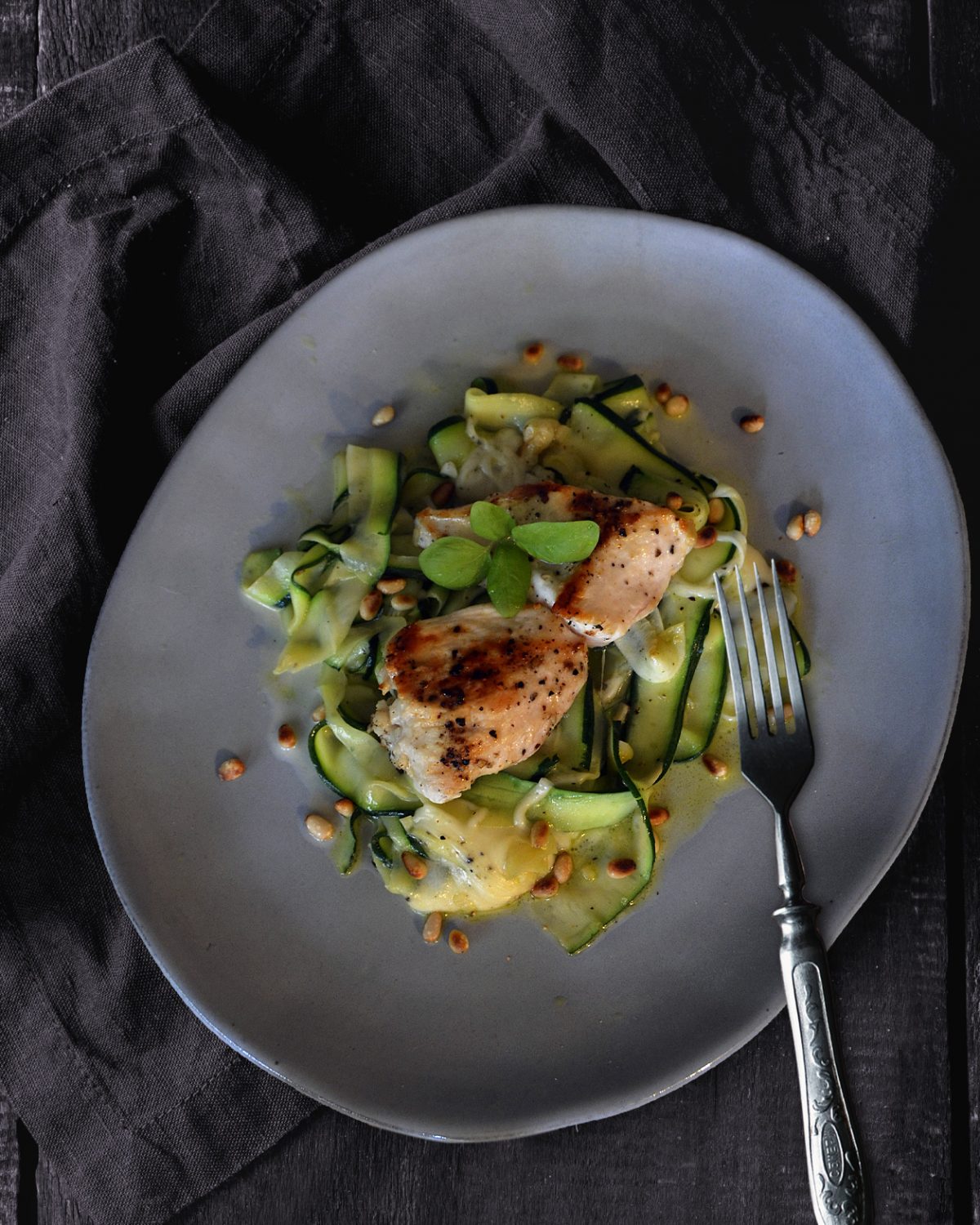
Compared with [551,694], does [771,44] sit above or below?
above

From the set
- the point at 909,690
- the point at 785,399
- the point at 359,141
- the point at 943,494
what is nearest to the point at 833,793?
the point at 909,690

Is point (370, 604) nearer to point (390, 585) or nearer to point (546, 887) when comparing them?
point (390, 585)

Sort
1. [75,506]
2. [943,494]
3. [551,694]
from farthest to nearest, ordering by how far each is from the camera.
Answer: [75,506] → [943,494] → [551,694]

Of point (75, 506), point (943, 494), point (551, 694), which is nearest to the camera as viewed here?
point (551, 694)

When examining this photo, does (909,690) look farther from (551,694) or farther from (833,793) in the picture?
(551,694)

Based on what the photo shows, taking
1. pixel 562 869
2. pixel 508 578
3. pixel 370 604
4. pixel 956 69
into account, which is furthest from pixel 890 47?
pixel 562 869

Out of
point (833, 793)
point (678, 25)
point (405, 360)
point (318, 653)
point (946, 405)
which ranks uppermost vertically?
point (678, 25)

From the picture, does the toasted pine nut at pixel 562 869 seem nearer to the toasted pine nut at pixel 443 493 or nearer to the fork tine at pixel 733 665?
the fork tine at pixel 733 665

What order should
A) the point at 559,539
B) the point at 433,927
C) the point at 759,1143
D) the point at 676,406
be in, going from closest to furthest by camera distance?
the point at 559,539 < the point at 433,927 < the point at 676,406 < the point at 759,1143

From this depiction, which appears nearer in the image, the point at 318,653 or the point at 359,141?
the point at 318,653
